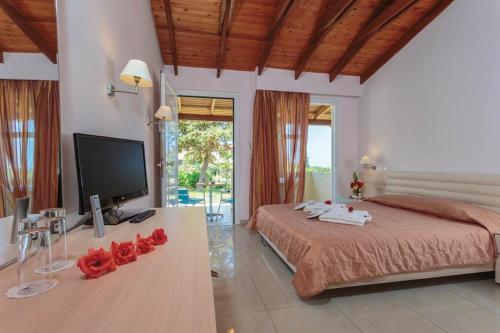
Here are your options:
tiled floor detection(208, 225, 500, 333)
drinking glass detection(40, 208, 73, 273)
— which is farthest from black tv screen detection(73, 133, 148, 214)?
tiled floor detection(208, 225, 500, 333)

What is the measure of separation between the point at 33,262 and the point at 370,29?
4.10 m

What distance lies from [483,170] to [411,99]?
1.46 metres

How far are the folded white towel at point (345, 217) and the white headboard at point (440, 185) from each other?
50.7 inches

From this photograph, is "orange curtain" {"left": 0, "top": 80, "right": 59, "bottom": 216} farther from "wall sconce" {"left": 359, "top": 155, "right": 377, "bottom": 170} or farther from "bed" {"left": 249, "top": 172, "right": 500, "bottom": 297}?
"wall sconce" {"left": 359, "top": 155, "right": 377, "bottom": 170}

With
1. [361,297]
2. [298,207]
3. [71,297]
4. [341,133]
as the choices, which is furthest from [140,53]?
[341,133]

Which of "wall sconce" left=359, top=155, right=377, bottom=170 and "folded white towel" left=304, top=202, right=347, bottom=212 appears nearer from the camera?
"folded white towel" left=304, top=202, right=347, bottom=212

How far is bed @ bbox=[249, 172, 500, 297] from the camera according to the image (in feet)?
6.48

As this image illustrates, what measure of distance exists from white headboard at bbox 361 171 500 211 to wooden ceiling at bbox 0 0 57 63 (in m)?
3.77

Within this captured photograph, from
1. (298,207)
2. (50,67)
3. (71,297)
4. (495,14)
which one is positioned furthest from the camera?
(298,207)

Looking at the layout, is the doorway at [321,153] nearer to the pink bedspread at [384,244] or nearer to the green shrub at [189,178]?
the pink bedspread at [384,244]

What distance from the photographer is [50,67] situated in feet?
3.86

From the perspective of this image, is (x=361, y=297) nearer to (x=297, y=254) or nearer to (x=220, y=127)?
(x=297, y=254)

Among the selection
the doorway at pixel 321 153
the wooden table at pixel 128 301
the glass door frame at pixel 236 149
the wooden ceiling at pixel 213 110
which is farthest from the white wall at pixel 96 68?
the doorway at pixel 321 153

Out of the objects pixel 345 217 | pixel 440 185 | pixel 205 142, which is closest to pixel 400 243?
pixel 345 217
